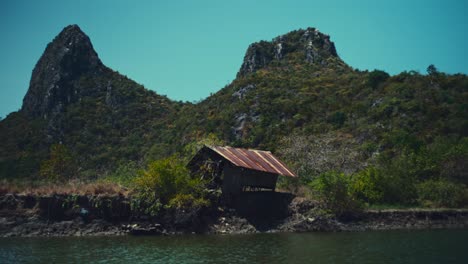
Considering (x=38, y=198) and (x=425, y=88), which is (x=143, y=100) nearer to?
(x=425, y=88)

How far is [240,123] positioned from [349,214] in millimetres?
48069

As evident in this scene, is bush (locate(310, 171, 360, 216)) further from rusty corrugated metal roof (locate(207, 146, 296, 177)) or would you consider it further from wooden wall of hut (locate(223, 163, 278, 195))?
wooden wall of hut (locate(223, 163, 278, 195))

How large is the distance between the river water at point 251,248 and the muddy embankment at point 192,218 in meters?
2.10

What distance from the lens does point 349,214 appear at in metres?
34.2

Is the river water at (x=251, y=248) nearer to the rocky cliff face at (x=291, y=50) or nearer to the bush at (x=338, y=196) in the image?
the bush at (x=338, y=196)

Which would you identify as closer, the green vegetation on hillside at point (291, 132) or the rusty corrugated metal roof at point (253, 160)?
the rusty corrugated metal roof at point (253, 160)

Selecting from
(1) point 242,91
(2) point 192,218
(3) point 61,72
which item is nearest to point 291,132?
(1) point 242,91

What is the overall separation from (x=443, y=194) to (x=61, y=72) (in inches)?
4137

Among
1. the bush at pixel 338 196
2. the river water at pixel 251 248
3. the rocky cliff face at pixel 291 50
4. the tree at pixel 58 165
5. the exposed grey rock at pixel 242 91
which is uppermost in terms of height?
the rocky cliff face at pixel 291 50

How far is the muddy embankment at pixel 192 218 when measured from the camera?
3016 centimetres

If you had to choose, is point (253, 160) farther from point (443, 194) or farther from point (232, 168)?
point (443, 194)

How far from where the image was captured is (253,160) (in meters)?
36.5

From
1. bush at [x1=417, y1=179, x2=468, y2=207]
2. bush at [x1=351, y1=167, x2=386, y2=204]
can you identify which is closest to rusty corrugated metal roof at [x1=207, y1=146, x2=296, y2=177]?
bush at [x1=351, y1=167, x2=386, y2=204]

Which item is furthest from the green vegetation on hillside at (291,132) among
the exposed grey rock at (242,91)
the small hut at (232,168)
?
the small hut at (232,168)
